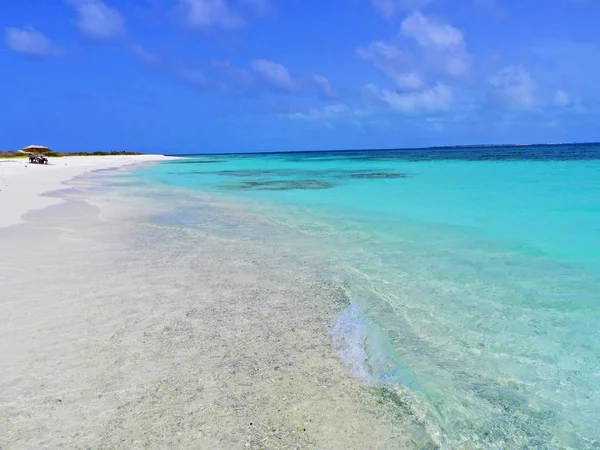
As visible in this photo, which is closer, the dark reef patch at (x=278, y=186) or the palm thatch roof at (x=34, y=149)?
the dark reef patch at (x=278, y=186)

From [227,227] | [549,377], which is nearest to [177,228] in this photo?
[227,227]

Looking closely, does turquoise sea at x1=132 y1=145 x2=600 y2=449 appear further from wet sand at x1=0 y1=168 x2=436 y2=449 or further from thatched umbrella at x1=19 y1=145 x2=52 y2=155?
thatched umbrella at x1=19 y1=145 x2=52 y2=155

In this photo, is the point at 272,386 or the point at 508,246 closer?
the point at 272,386

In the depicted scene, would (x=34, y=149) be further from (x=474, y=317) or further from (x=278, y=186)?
(x=474, y=317)

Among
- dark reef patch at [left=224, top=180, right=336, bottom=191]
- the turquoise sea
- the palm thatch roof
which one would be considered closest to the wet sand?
the turquoise sea

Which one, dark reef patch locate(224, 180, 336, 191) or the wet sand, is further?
dark reef patch locate(224, 180, 336, 191)

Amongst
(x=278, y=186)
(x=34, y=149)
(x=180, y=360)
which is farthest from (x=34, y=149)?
(x=180, y=360)

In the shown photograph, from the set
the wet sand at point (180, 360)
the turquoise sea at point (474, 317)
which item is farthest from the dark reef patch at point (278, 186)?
the wet sand at point (180, 360)

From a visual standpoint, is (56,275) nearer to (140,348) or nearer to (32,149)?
(140,348)

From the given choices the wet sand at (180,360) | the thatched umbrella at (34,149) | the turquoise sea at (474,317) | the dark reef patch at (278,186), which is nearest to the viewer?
the wet sand at (180,360)

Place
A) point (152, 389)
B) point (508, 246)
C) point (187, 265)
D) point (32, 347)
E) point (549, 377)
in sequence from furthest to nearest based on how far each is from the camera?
point (508, 246) < point (187, 265) < point (32, 347) < point (549, 377) < point (152, 389)

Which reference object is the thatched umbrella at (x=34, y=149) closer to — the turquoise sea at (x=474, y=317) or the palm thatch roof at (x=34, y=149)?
the palm thatch roof at (x=34, y=149)

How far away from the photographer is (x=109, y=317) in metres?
4.37

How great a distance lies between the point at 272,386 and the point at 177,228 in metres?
6.70
